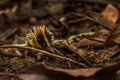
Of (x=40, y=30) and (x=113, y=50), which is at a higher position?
(x=40, y=30)

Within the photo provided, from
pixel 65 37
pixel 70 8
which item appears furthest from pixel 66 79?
pixel 70 8

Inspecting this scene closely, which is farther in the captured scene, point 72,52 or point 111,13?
point 111,13

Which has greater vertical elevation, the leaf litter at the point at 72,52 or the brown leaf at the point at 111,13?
the leaf litter at the point at 72,52

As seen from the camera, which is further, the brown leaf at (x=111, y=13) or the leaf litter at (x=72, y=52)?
the brown leaf at (x=111, y=13)

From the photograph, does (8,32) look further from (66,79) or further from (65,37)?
(66,79)

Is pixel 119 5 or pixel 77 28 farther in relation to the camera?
pixel 119 5

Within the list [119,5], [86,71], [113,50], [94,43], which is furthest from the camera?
[119,5]

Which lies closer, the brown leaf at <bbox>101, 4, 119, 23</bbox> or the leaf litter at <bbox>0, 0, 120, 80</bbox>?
the leaf litter at <bbox>0, 0, 120, 80</bbox>

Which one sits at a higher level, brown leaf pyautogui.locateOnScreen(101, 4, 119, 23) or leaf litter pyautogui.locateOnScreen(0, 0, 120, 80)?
leaf litter pyautogui.locateOnScreen(0, 0, 120, 80)
